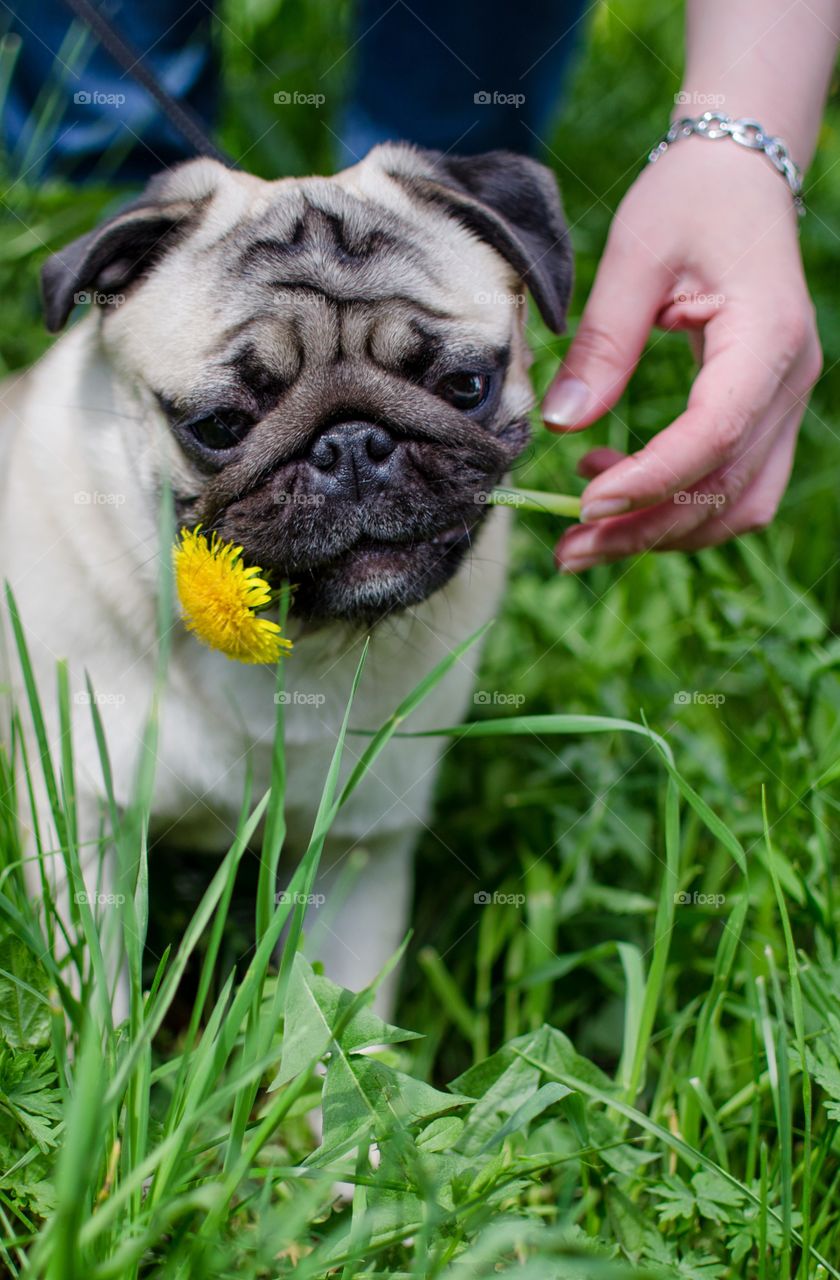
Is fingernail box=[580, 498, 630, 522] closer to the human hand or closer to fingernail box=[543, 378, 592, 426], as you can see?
the human hand

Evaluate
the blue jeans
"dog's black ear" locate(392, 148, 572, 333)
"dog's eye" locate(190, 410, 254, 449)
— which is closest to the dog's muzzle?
"dog's eye" locate(190, 410, 254, 449)

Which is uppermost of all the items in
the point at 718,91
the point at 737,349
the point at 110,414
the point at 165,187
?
the point at 718,91

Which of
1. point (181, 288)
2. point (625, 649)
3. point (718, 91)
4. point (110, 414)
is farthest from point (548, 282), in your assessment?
point (625, 649)

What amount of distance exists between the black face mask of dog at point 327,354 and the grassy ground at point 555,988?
0.42 meters

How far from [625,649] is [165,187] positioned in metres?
1.73

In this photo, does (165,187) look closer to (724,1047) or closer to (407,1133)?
(407,1133)

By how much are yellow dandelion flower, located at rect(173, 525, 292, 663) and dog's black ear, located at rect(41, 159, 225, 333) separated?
0.64m

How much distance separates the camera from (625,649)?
3205mm

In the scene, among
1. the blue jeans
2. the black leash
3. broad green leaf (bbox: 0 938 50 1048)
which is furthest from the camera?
Result: the blue jeans

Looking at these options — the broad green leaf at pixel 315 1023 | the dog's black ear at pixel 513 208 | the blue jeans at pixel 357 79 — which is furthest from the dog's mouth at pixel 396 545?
the blue jeans at pixel 357 79

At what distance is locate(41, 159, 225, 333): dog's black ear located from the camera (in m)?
2.01

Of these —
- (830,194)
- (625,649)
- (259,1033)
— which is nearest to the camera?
(259,1033)

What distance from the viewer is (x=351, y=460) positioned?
6.15 feet

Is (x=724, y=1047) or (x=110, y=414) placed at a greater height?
(x=110, y=414)
